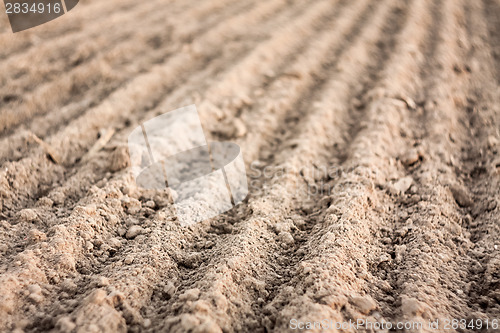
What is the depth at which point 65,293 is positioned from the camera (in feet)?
3.83

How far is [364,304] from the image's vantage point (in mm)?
1152

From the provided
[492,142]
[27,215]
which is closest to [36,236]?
[27,215]

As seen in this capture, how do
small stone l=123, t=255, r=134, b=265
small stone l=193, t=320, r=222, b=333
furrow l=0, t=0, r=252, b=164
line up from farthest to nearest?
1. furrow l=0, t=0, r=252, b=164
2. small stone l=123, t=255, r=134, b=265
3. small stone l=193, t=320, r=222, b=333

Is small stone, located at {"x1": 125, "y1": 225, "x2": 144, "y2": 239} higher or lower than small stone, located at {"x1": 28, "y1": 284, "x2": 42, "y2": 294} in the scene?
lower

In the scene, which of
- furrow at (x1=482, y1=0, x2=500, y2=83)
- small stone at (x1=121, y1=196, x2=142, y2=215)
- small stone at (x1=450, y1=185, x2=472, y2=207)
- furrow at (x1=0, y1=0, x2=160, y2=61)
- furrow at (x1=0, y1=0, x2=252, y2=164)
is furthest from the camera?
furrow at (x1=482, y1=0, x2=500, y2=83)

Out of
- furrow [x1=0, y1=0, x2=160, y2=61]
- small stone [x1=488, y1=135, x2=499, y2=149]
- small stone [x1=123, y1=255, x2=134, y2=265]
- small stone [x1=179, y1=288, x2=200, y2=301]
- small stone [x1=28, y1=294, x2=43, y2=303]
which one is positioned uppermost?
furrow [x1=0, y1=0, x2=160, y2=61]

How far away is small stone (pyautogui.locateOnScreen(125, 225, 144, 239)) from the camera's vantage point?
4.62ft

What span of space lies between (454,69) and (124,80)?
2250 mm

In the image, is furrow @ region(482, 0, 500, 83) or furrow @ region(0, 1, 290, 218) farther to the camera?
furrow @ region(482, 0, 500, 83)

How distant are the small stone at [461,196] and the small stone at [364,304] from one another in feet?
2.53

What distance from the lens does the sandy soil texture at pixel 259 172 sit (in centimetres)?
117

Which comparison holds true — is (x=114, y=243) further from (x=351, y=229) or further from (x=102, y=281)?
(x=351, y=229)

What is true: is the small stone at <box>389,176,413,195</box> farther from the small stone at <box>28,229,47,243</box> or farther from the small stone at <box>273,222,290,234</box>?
the small stone at <box>28,229,47,243</box>

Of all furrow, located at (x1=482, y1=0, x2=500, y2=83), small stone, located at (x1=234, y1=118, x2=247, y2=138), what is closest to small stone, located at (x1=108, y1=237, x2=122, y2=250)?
small stone, located at (x1=234, y1=118, x2=247, y2=138)
